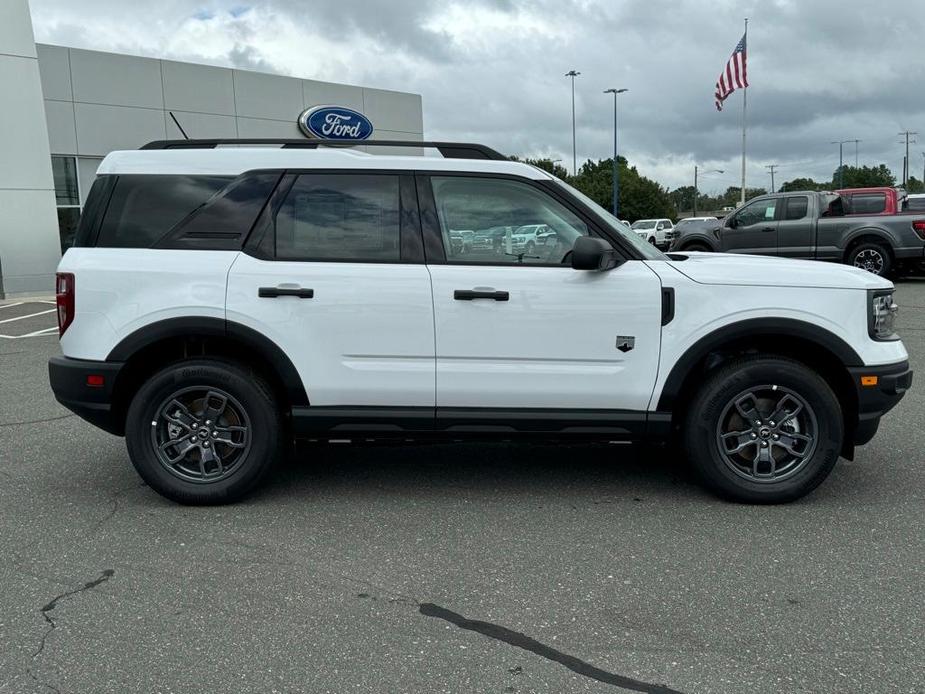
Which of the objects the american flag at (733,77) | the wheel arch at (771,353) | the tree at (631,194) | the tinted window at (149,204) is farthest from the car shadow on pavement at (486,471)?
the tree at (631,194)

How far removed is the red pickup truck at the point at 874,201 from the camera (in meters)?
15.6

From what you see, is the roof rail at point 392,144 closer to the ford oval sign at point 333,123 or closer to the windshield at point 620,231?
the windshield at point 620,231

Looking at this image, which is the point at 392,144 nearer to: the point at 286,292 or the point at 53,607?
the point at 286,292

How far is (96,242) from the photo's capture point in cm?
429

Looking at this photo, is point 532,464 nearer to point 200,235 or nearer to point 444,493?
point 444,493

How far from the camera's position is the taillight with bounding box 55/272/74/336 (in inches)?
166

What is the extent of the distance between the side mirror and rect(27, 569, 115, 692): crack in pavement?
8.73 ft

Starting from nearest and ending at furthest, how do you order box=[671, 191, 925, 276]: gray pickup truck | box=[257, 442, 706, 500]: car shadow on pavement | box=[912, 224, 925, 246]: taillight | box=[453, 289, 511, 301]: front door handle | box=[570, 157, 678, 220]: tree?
1. box=[453, 289, 511, 301]: front door handle
2. box=[257, 442, 706, 500]: car shadow on pavement
3. box=[912, 224, 925, 246]: taillight
4. box=[671, 191, 925, 276]: gray pickup truck
5. box=[570, 157, 678, 220]: tree

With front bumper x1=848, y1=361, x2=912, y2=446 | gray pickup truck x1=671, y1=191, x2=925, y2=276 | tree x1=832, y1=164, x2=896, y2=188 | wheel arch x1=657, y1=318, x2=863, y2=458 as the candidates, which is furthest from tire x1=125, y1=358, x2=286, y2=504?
tree x1=832, y1=164, x2=896, y2=188

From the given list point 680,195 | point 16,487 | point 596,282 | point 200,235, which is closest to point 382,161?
point 200,235

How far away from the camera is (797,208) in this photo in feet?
52.7

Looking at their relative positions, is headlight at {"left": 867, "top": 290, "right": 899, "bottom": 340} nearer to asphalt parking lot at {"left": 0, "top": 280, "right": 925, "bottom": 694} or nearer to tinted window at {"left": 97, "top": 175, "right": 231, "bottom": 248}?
asphalt parking lot at {"left": 0, "top": 280, "right": 925, "bottom": 694}

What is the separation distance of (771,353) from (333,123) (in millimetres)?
22361

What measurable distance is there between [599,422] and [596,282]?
0.75 meters
